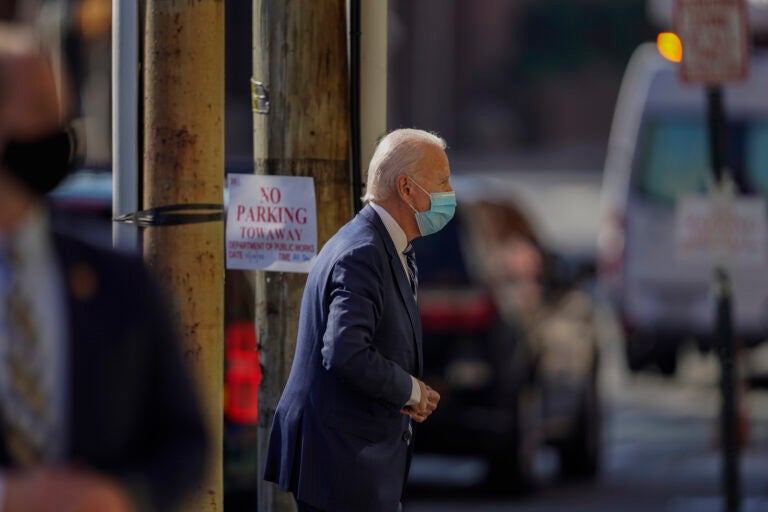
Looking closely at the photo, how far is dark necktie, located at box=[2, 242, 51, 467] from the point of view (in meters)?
2.37

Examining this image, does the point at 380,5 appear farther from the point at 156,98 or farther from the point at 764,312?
the point at 764,312

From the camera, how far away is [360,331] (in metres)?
4.45

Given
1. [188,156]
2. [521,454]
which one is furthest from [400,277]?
[521,454]

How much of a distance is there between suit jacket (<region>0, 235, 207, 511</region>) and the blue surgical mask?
2.21m

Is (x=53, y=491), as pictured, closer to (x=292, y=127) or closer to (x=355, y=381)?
(x=355, y=381)

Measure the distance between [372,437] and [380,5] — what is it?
148 cm

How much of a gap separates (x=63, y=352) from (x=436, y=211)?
2.44 metres

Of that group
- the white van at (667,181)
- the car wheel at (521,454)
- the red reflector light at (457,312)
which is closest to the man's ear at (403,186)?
the red reflector light at (457,312)

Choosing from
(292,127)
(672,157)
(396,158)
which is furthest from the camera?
(672,157)

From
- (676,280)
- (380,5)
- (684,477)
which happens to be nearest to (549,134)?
(676,280)

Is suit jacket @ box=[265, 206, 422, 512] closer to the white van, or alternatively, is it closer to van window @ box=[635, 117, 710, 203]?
the white van

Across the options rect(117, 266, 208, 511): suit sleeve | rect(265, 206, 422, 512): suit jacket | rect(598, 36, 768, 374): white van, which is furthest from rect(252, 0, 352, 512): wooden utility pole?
rect(598, 36, 768, 374): white van

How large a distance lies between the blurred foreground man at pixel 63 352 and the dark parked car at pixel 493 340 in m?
7.16

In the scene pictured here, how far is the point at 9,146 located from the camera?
7.95 ft
